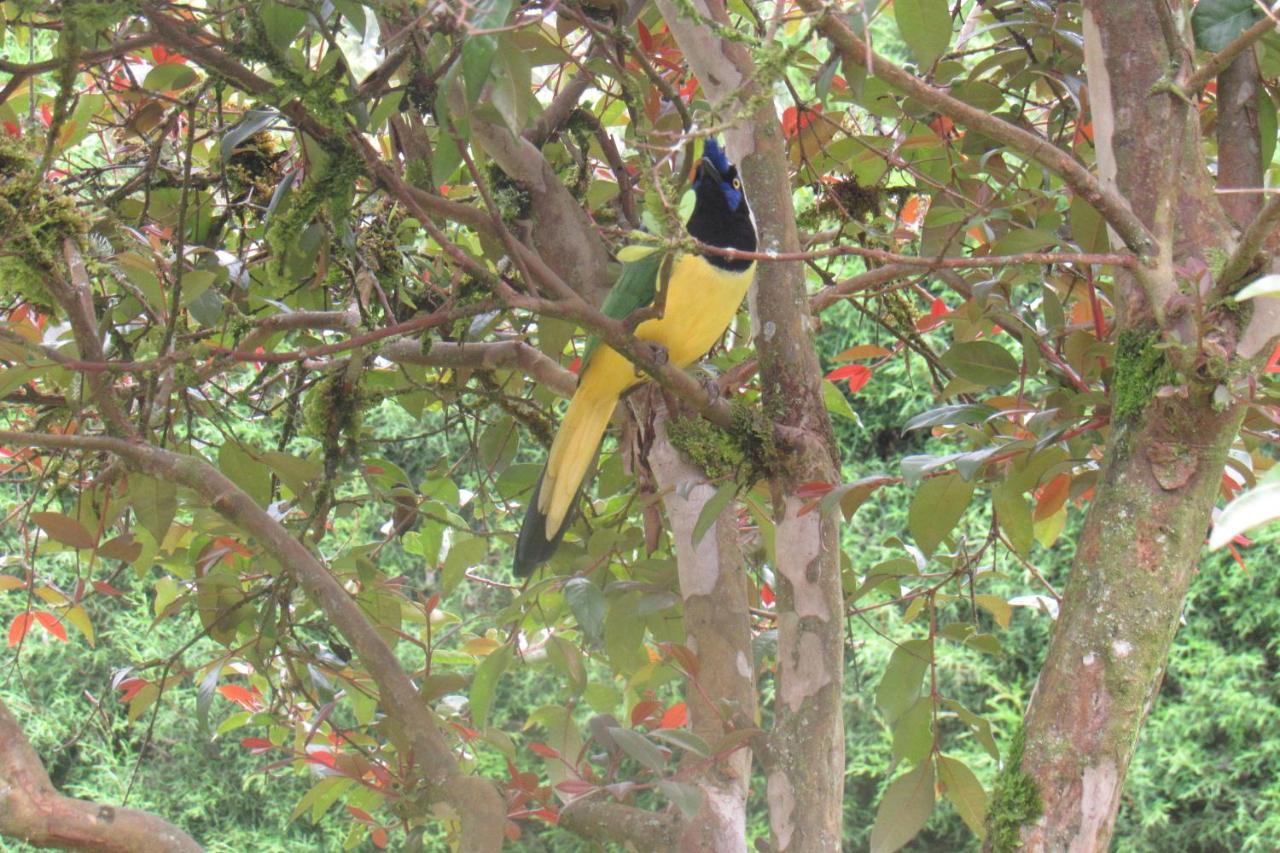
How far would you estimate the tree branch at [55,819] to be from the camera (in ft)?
3.98

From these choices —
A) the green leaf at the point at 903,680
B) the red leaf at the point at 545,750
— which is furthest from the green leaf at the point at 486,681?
the green leaf at the point at 903,680

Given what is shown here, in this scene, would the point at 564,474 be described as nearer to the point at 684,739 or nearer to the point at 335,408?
the point at 335,408

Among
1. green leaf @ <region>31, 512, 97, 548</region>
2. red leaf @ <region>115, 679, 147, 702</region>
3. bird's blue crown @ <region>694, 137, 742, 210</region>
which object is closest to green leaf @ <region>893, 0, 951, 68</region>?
bird's blue crown @ <region>694, 137, 742, 210</region>

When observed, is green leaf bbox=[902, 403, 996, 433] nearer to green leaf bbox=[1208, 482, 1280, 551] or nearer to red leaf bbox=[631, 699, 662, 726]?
red leaf bbox=[631, 699, 662, 726]

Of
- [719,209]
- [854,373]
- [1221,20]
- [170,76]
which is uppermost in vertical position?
[719,209]

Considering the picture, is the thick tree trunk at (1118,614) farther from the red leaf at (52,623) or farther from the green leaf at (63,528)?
the red leaf at (52,623)

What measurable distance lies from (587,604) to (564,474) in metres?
0.33

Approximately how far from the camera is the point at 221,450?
1.76m

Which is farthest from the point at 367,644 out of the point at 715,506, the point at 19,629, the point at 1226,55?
the point at 1226,55

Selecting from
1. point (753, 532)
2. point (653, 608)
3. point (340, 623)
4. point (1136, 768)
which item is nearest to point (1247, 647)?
point (1136, 768)

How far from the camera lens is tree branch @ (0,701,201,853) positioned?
121 centimetres

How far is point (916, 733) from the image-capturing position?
1.56 metres

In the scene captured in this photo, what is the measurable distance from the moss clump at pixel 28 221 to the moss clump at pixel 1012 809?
113 cm

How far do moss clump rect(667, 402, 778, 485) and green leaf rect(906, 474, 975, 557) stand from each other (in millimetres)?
185
